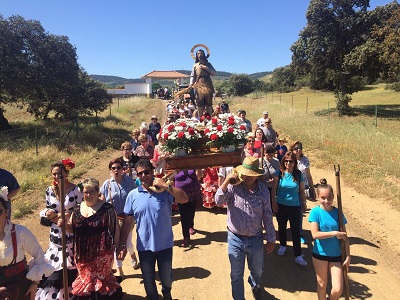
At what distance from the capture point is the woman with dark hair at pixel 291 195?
16.6ft

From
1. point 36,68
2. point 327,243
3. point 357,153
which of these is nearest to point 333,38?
point 357,153

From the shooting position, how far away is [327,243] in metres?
3.66

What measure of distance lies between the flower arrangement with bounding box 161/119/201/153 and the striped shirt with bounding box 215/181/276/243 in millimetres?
1603

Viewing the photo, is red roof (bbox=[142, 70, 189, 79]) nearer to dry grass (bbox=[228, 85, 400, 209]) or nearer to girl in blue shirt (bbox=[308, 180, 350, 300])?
dry grass (bbox=[228, 85, 400, 209])

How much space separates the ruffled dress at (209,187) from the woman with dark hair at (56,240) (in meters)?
4.45

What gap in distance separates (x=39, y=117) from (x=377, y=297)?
25980 millimetres

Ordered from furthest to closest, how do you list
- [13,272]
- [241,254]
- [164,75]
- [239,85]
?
[164,75] → [239,85] → [241,254] → [13,272]

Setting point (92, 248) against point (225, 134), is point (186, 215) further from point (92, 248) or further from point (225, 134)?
point (92, 248)

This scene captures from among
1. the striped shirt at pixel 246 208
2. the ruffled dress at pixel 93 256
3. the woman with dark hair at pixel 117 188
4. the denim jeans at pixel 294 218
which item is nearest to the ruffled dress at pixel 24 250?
the ruffled dress at pixel 93 256

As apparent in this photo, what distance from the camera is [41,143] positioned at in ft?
46.4

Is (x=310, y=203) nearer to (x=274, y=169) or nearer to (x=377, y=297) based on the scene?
(x=274, y=169)

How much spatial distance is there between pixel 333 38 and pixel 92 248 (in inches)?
1011

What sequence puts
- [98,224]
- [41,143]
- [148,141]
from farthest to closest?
[41,143], [148,141], [98,224]

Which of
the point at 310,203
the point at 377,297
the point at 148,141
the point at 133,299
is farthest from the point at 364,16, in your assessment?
the point at 133,299
